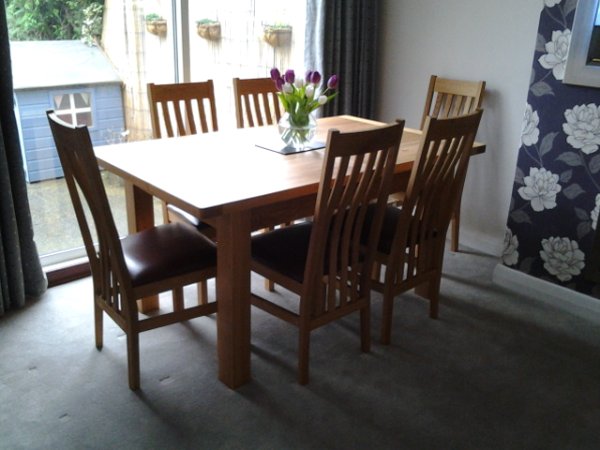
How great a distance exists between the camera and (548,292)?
9.66 feet

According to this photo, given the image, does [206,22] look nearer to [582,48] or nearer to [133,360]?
[582,48]

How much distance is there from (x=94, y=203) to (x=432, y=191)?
132 centimetres

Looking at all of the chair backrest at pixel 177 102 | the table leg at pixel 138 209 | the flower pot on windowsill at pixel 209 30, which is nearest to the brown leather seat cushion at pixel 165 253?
the table leg at pixel 138 209

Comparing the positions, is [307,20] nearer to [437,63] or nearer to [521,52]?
[437,63]

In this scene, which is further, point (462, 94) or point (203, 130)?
point (462, 94)

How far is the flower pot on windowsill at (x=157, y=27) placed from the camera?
331 centimetres

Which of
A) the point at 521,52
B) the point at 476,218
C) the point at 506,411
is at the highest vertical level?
the point at 521,52

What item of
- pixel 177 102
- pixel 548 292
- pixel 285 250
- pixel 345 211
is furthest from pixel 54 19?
pixel 548 292

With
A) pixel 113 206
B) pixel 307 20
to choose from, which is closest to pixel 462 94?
pixel 307 20

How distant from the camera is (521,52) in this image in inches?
125

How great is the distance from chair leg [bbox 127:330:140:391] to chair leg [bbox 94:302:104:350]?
1.00 feet

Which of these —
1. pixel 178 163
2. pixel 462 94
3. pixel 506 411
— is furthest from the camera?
pixel 462 94

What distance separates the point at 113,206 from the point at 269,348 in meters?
1.56

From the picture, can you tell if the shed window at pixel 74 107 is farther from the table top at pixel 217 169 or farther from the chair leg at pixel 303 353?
the chair leg at pixel 303 353
